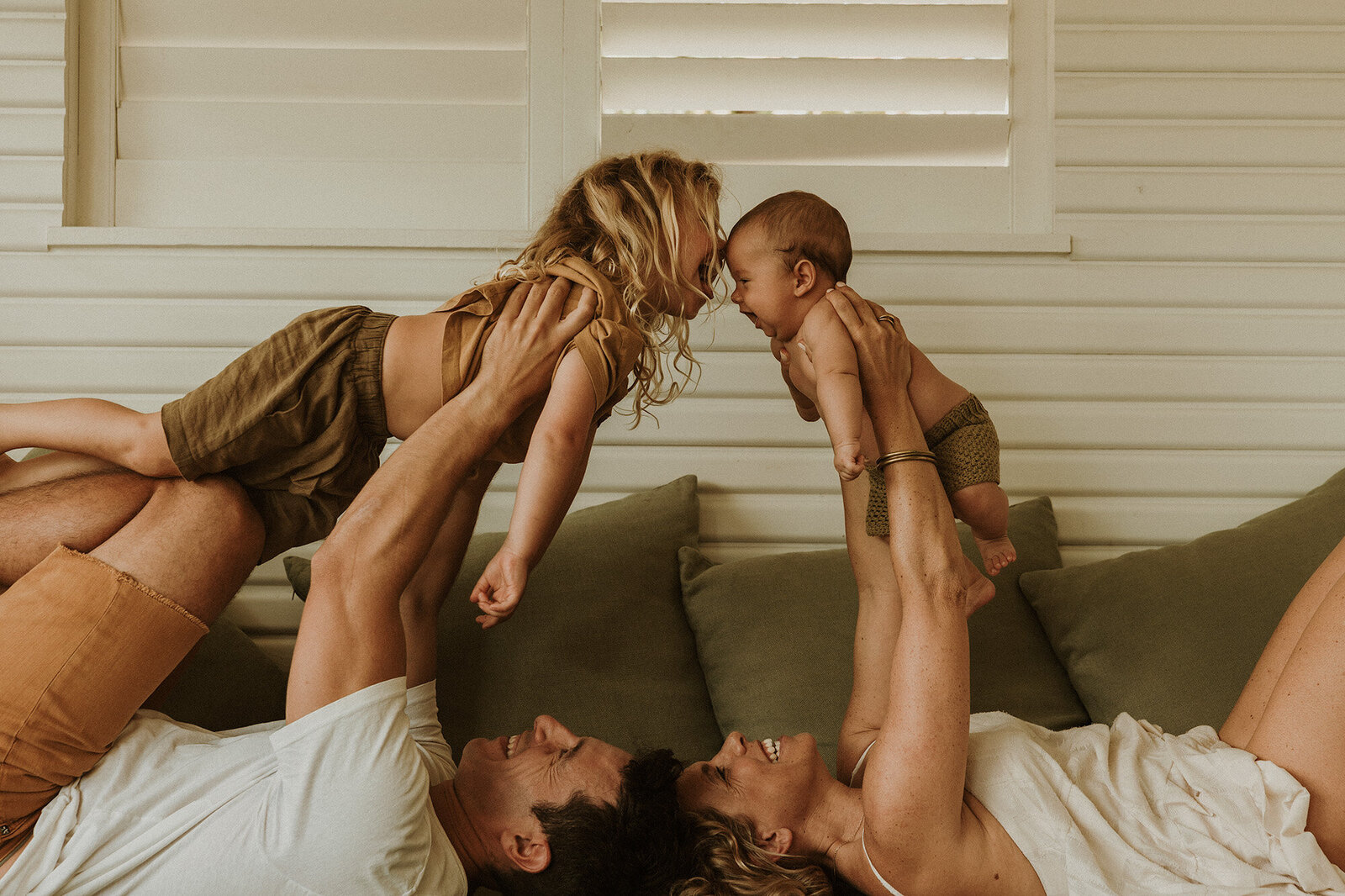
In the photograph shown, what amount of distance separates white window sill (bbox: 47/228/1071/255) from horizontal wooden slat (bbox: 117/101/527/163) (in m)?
0.26

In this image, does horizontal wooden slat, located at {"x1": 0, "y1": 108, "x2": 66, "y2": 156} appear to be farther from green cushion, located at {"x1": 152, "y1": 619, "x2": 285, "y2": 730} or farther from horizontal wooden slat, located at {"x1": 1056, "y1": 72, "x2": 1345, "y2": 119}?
horizontal wooden slat, located at {"x1": 1056, "y1": 72, "x2": 1345, "y2": 119}

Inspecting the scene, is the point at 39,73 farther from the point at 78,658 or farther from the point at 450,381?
the point at 78,658

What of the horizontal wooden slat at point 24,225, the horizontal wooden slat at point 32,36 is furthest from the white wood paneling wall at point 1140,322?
the horizontal wooden slat at point 32,36

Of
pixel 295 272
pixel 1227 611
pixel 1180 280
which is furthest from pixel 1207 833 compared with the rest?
pixel 295 272

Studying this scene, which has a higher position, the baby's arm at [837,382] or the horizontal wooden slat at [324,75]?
the horizontal wooden slat at [324,75]

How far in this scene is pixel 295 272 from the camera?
2.63m

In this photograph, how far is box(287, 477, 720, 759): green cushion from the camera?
2.06 m

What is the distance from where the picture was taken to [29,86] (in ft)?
8.55

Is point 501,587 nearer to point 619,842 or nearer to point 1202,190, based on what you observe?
point 619,842

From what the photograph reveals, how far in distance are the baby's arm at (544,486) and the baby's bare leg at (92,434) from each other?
65 centimetres

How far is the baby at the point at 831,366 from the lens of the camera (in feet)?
5.76

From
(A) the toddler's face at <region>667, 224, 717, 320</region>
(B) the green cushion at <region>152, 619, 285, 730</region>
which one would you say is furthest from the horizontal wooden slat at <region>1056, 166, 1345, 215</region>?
(B) the green cushion at <region>152, 619, 285, 730</region>

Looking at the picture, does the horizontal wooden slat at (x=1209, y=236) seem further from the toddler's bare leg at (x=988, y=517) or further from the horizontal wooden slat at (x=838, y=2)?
the toddler's bare leg at (x=988, y=517)

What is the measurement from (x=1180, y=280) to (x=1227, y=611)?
1114mm
